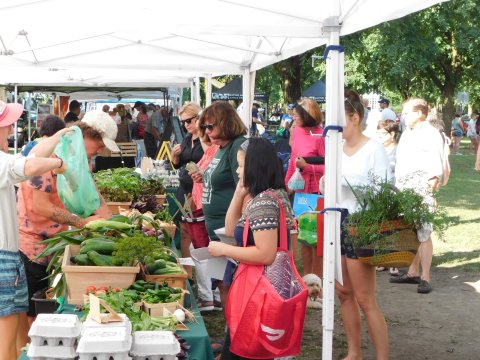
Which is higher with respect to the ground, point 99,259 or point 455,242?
point 99,259

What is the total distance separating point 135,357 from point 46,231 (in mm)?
2419

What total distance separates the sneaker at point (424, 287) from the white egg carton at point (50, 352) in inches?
237

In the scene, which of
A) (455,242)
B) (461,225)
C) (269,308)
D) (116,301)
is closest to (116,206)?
(269,308)

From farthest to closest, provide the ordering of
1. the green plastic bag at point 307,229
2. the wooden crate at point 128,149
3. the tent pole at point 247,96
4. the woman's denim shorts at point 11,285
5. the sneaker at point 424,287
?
the wooden crate at point 128,149
the tent pole at point 247,96
the sneaker at point 424,287
the green plastic bag at point 307,229
the woman's denim shorts at point 11,285

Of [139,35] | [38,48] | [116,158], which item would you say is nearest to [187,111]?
[139,35]

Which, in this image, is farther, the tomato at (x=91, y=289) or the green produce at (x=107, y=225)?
the green produce at (x=107, y=225)

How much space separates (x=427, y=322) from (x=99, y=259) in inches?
158

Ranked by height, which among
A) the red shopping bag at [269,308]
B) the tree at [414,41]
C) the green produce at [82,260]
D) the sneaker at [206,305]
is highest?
the tree at [414,41]

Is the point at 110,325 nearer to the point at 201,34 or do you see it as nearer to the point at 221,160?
the point at 221,160

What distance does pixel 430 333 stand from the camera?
22.7ft

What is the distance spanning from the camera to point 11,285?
434 cm

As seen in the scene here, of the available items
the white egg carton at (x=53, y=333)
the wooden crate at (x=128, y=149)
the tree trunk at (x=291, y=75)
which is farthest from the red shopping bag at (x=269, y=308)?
the tree trunk at (x=291, y=75)

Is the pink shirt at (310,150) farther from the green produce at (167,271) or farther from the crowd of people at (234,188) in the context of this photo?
the green produce at (167,271)

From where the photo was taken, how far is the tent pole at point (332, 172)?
16.2ft
